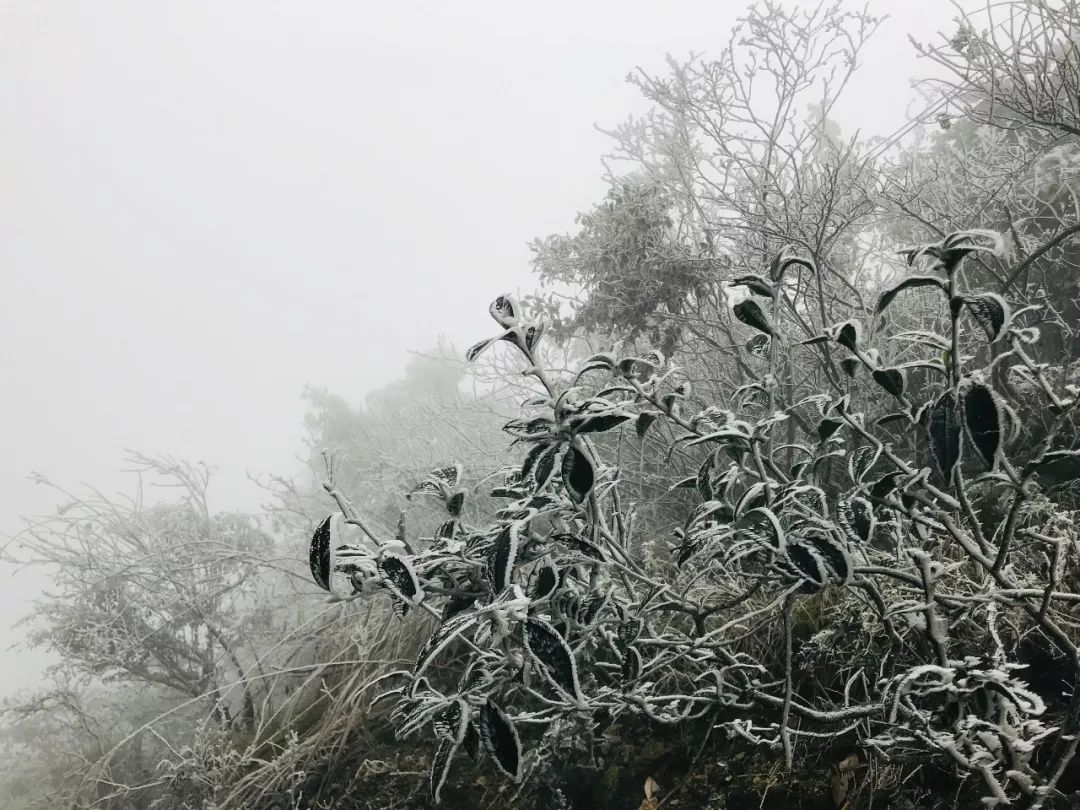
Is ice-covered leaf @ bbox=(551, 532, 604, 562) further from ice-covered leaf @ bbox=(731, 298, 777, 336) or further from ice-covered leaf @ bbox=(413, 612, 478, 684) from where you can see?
ice-covered leaf @ bbox=(731, 298, 777, 336)

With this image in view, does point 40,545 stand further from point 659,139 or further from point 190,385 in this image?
point 190,385

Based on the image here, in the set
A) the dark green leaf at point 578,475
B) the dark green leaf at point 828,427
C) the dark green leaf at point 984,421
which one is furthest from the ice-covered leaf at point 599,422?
the dark green leaf at point 828,427

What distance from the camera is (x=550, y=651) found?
0.80m

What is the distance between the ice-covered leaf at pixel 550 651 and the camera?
31.3 inches

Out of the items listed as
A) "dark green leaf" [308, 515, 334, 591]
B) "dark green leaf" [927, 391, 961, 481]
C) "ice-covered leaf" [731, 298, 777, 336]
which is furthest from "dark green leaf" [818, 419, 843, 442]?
"dark green leaf" [308, 515, 334, 591]

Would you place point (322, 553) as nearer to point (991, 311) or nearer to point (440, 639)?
point (440, 639)

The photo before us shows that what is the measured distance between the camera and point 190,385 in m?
144

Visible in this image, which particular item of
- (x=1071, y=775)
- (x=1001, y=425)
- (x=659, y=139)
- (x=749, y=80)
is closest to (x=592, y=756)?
(x=1071, y=775)

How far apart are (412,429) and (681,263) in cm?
479

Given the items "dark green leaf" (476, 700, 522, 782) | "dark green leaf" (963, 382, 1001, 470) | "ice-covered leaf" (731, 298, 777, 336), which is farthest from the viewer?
"ice-covered leaf" (731, 298, 777, 336)

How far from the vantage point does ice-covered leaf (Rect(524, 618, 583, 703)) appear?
2.61ft

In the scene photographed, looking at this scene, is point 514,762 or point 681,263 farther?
point 681,263

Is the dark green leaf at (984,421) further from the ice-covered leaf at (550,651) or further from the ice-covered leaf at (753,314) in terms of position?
the ice-covered leaf at (550,651)

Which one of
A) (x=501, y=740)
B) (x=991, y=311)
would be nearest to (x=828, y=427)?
(x=991, y=311)
